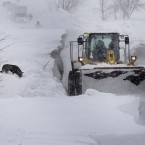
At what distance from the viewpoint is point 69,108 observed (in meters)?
9.16

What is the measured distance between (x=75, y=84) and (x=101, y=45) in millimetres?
2097

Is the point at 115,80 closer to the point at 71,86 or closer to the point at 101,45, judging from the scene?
the point at 71,86

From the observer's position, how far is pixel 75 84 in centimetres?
1330

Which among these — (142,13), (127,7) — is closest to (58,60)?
(127,7)

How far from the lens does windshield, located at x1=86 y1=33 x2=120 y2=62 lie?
48.1 feet

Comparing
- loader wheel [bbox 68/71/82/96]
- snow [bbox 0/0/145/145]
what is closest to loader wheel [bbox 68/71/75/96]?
loader wheel [bbox 68/71/82/96]

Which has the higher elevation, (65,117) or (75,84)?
(65,117)

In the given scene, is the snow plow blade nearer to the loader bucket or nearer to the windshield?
the loader bucket

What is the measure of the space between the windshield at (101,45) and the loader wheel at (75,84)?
4.38 feet

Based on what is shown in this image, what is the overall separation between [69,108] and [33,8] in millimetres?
54767

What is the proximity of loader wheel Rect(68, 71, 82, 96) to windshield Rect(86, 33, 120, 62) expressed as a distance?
1.34 metres

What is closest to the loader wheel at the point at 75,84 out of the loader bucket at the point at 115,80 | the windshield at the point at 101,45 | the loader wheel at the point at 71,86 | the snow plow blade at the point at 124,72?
the loader wheel at the point at 71,86

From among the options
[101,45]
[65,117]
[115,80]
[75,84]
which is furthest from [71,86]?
[65,117]

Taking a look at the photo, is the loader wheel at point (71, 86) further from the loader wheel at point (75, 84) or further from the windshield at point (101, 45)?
the windshield at point (101, 45)
